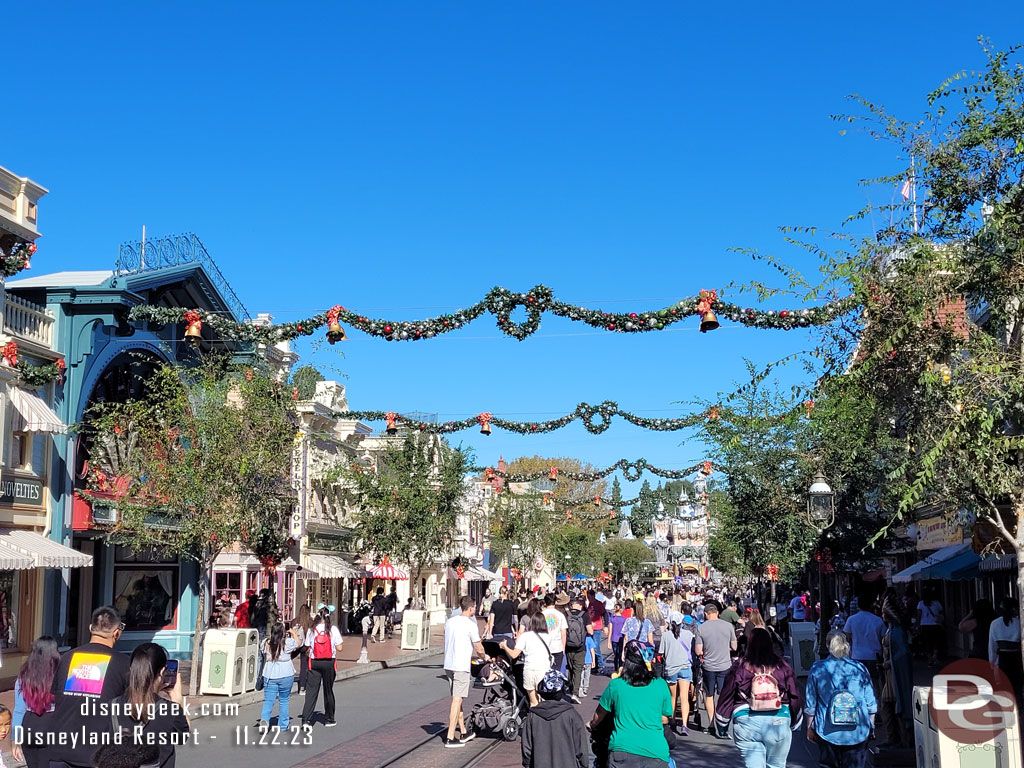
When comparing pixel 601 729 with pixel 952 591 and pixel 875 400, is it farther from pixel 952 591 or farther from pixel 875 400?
pixel 952 591

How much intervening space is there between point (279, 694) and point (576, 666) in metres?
6.50

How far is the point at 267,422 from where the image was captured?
71.0 ft

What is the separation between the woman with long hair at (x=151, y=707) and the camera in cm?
665

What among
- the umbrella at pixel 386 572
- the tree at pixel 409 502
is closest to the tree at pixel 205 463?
the tree at pixel 409 502

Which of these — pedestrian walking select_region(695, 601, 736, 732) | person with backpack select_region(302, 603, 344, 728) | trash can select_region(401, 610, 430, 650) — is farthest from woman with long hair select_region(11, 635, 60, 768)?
trash can select_region(401, 610, 430, 650)

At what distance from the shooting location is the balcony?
73.0 ft

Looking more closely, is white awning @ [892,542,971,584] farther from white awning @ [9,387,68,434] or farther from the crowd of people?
white awning @ [9,387,68,434]

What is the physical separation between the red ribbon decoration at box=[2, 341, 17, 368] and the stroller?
11845mm

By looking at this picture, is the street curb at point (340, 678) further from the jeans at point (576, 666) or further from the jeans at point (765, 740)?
the jeans at point (765, 740)

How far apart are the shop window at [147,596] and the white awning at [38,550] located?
5692 mm

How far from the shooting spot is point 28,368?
21.9 meters

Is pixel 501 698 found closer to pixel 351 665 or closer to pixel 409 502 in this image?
pixel 351 665

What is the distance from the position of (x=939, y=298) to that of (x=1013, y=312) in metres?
0.71

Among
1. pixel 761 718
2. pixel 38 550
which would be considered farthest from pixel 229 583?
pixel 761 718
